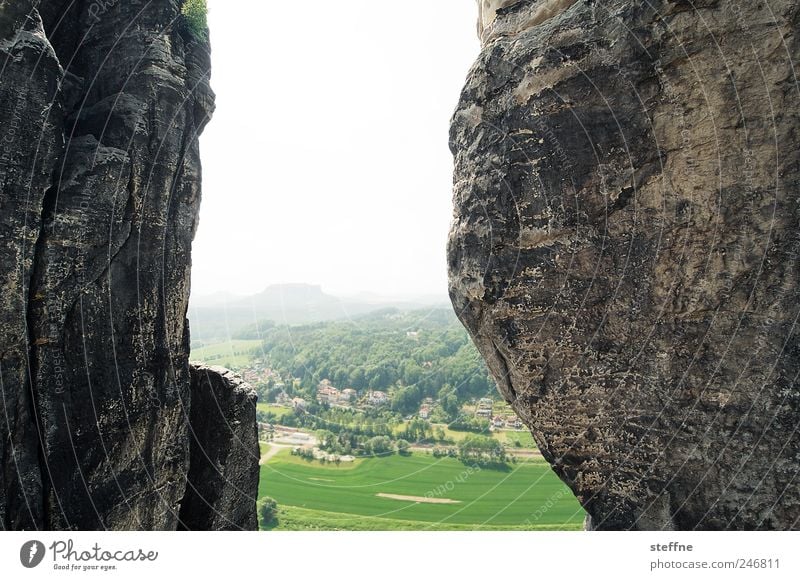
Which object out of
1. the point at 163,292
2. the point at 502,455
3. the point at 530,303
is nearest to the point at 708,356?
the point at 530,303

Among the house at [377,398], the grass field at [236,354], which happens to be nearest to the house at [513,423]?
the house at [377,398]

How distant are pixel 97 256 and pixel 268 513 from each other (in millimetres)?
19417

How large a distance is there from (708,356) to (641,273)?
1.73 m

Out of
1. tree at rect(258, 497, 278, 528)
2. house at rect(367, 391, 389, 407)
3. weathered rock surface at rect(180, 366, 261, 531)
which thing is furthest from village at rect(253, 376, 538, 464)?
weathered rock surface at rect(180, 366, 261, 531)

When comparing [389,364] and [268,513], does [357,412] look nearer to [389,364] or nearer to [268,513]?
[389,364]

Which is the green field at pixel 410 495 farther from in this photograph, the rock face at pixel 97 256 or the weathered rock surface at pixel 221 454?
the rock face at pixel 97 256

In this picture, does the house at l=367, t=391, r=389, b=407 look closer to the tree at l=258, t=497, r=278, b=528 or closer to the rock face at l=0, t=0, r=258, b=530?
the tree at l=258, t=497, r=278, b=528

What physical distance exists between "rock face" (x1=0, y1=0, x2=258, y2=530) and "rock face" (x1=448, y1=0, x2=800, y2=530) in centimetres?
600

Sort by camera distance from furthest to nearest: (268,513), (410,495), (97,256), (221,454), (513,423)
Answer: (513,423)
(268,513)
(410,495)
(221,454)
(97,256)

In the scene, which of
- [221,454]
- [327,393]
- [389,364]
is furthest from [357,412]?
[221,454]

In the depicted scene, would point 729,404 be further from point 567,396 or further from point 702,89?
point 702,89

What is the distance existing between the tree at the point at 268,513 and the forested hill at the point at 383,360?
8519mm

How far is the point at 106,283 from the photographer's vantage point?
9484 mm

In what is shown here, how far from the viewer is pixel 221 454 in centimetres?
1214
